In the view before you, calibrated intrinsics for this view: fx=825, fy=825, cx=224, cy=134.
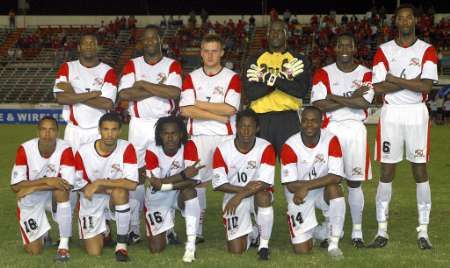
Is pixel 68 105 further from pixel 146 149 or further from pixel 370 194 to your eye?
pixel 370 194

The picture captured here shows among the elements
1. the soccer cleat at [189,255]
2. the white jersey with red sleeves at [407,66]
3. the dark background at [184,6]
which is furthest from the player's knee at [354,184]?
the dark background at [184,6]

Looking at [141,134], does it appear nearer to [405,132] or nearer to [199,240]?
[199,240]

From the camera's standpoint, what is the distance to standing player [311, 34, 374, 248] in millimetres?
8047

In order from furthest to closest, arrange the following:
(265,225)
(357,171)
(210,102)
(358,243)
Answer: (210,102) → (357,171) → (358,243) → (265,225)

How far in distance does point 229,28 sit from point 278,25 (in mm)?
29919

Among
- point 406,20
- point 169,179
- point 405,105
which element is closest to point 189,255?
point 169,179

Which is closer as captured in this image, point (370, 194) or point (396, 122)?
point (396, 122)

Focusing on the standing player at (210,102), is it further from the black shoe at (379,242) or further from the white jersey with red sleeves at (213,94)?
the black shoe at (379,242)

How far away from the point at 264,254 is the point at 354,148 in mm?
1458

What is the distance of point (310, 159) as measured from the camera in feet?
25.5

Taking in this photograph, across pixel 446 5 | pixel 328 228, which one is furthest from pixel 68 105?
pixel 446 5

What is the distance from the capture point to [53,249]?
26.1 feet

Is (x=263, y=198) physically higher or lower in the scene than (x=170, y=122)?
lower

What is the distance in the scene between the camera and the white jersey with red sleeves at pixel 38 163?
7.75 metres
